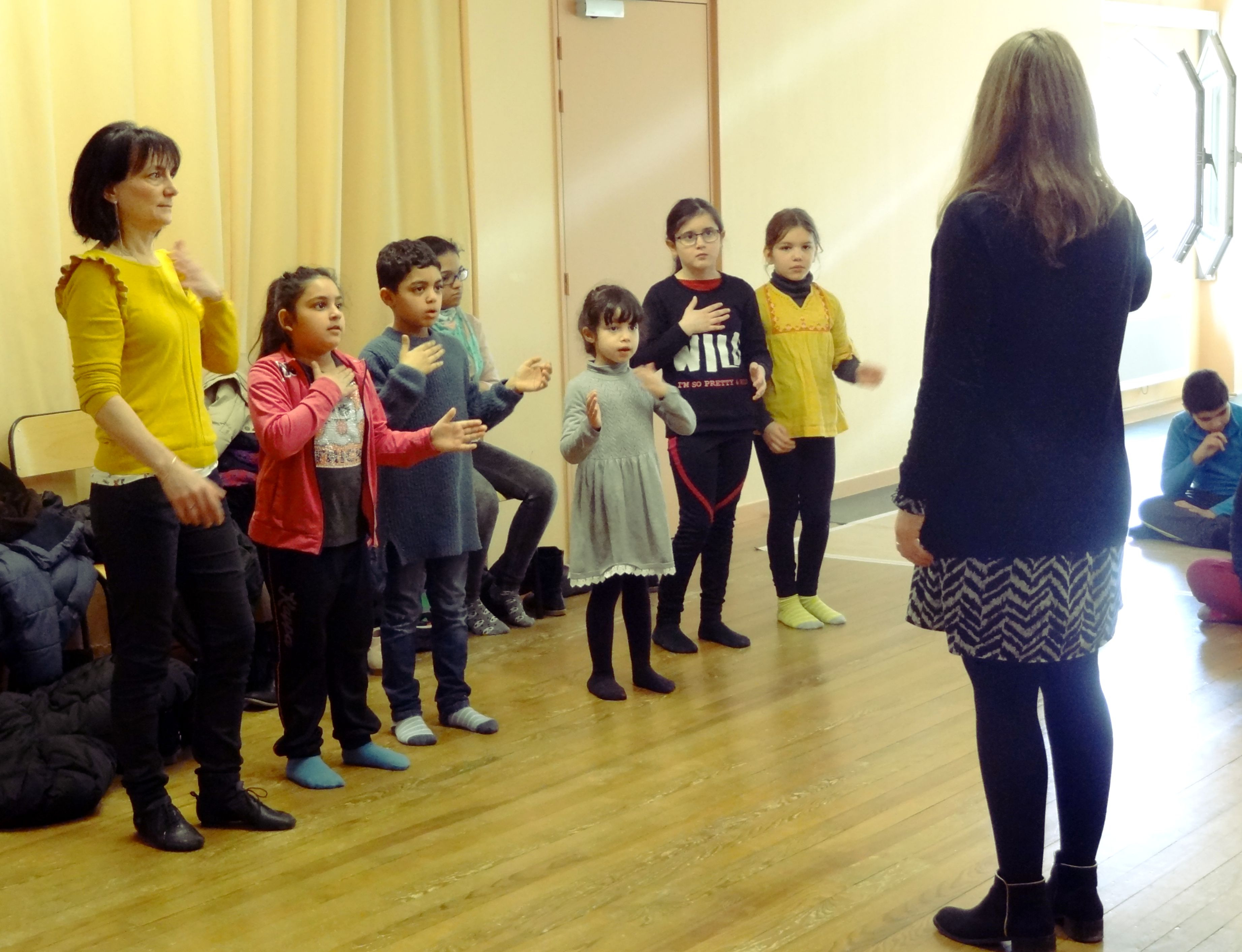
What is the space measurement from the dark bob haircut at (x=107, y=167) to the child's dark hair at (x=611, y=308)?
1.20 metres

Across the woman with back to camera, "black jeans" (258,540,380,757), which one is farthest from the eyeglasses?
the woman with back to camera

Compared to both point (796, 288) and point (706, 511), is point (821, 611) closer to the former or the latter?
point (706, 511)

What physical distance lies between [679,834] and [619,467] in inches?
42.8

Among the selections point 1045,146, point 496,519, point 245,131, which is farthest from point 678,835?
point 245,131

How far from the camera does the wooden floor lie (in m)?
2.39

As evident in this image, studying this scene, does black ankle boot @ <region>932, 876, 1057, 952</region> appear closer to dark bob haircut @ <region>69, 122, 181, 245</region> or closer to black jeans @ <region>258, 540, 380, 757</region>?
black jeans @ <region>258, 540, 380, 757</region>

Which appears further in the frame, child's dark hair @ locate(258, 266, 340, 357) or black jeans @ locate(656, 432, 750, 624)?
black jeans @ locate(656, 432, 750, 624)

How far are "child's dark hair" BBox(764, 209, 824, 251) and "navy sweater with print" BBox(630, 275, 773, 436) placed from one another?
0.22m

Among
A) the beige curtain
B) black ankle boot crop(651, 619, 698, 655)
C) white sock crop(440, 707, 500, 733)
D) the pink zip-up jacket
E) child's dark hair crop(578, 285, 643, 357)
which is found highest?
the beige curtain

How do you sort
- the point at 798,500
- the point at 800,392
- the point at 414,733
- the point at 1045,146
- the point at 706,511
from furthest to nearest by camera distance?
the point at 798,500 < the point at 800,392 < the point at 706,511 < the point at 414,733 < the point at 1045,146

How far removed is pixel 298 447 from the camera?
2.85 metres

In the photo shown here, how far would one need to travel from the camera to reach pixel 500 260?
5090 mm

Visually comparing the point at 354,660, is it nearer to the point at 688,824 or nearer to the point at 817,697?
the point at 688,824

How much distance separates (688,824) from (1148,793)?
95 centimetres
